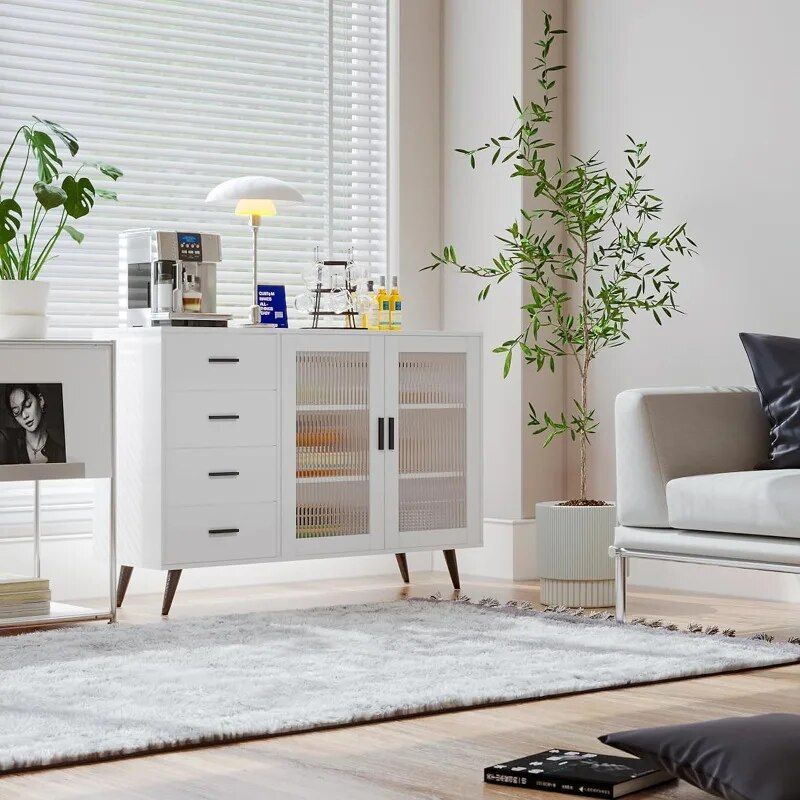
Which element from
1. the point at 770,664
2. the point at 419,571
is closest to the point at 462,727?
the point at 770,664

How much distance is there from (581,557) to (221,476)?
1111mm

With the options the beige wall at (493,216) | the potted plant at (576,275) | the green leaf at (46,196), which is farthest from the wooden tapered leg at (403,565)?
the green leaf at (46,196)

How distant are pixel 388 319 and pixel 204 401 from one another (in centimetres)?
83

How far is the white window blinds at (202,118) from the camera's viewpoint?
478 centimetres

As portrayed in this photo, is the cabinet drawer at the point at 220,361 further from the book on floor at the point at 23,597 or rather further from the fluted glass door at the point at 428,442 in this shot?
the book on floor at the point at 23,597

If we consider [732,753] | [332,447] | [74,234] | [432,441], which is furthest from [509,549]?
[732,753]

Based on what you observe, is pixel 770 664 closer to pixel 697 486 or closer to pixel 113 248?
pixel 697 486

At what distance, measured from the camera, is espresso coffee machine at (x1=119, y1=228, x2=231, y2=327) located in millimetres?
4469

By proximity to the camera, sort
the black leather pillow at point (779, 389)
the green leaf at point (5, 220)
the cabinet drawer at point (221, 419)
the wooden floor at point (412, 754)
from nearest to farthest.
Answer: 1. the wooden floor at point (412, 754)
2. the black leather pillow at point (779, 389)
3. the green leaf at point (5, 220)
4. the cabinet drawer at point (221, 419)

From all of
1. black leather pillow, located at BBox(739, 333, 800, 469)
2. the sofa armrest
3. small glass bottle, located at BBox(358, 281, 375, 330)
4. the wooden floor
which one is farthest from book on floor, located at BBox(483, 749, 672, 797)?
small glass bottle, located at BBox(358, 281, 375, 330)

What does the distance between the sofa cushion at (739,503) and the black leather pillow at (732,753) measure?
141 centimetres

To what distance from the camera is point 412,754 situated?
2.59m

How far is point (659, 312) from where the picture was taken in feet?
16.5

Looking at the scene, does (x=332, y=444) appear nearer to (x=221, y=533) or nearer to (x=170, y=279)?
(x=221, y=533)
